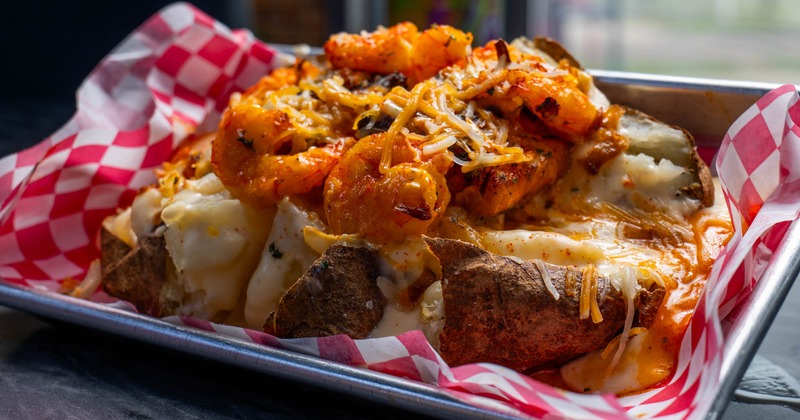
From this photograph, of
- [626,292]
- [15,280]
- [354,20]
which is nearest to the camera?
[626,292]

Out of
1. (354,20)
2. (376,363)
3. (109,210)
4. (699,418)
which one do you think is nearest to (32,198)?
(109,210)

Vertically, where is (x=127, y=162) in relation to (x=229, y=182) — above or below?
below

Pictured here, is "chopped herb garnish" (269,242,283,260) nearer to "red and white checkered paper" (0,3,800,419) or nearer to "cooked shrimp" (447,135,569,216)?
"red and white checkered paper" (0,3,800,419)

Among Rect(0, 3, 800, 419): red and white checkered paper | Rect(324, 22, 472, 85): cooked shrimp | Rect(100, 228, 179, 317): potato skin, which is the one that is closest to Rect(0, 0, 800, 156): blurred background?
Rect(0, 3, 800, 419): red and white checkered paper

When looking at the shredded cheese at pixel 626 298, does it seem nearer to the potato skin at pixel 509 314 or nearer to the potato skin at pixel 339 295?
the potato skin at pixel 509 314

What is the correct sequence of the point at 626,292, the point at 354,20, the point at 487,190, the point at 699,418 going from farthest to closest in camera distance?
the point at 354,20 → the point at 487,190 → the point at 626,292 → the point at 699,418

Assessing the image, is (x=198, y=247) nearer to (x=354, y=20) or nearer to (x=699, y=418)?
(x=699, y=418)

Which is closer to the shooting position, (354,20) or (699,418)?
(699,418)
